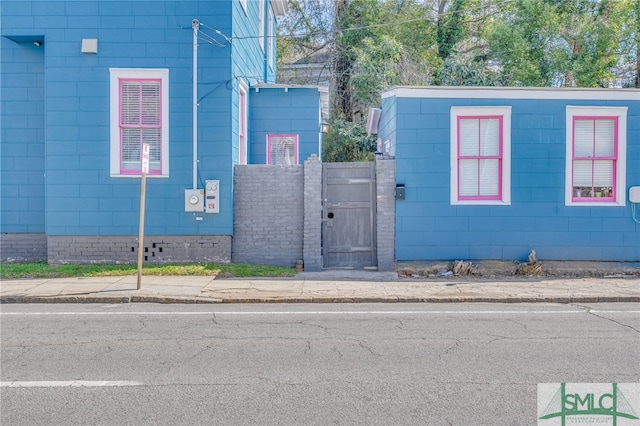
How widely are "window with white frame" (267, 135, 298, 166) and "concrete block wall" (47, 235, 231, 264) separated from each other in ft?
14.1

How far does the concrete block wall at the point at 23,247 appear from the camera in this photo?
44.0ft

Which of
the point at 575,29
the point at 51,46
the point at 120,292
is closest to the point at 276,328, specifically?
the point at 120,292

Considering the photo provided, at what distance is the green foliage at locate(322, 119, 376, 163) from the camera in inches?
945

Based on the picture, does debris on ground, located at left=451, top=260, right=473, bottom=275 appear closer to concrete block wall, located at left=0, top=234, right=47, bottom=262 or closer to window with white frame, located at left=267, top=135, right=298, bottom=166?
window with white frame, located at left=267, top=135, right=298, bottom=166

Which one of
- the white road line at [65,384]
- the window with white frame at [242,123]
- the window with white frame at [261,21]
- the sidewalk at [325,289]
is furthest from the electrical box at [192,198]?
the white road line at [65,384]

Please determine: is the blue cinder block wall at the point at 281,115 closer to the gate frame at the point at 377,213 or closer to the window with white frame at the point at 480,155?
the gate frame at the point at 377,213

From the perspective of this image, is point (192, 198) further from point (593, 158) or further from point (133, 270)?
point (593, 158)

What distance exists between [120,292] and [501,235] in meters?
7.92

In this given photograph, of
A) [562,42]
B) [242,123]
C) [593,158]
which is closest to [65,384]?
[242,123]

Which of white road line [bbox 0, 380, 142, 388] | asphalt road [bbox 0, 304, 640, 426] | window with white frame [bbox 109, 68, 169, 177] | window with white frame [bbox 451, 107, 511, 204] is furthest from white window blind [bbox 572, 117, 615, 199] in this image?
white road line [bbox 0, 380, 142, 388]

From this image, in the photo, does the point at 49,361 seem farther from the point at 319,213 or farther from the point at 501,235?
the point at 501,235

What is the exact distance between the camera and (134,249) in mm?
12883

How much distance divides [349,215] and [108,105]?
580 centimetres

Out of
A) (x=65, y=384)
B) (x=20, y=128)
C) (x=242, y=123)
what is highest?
(x=242, y=123)
